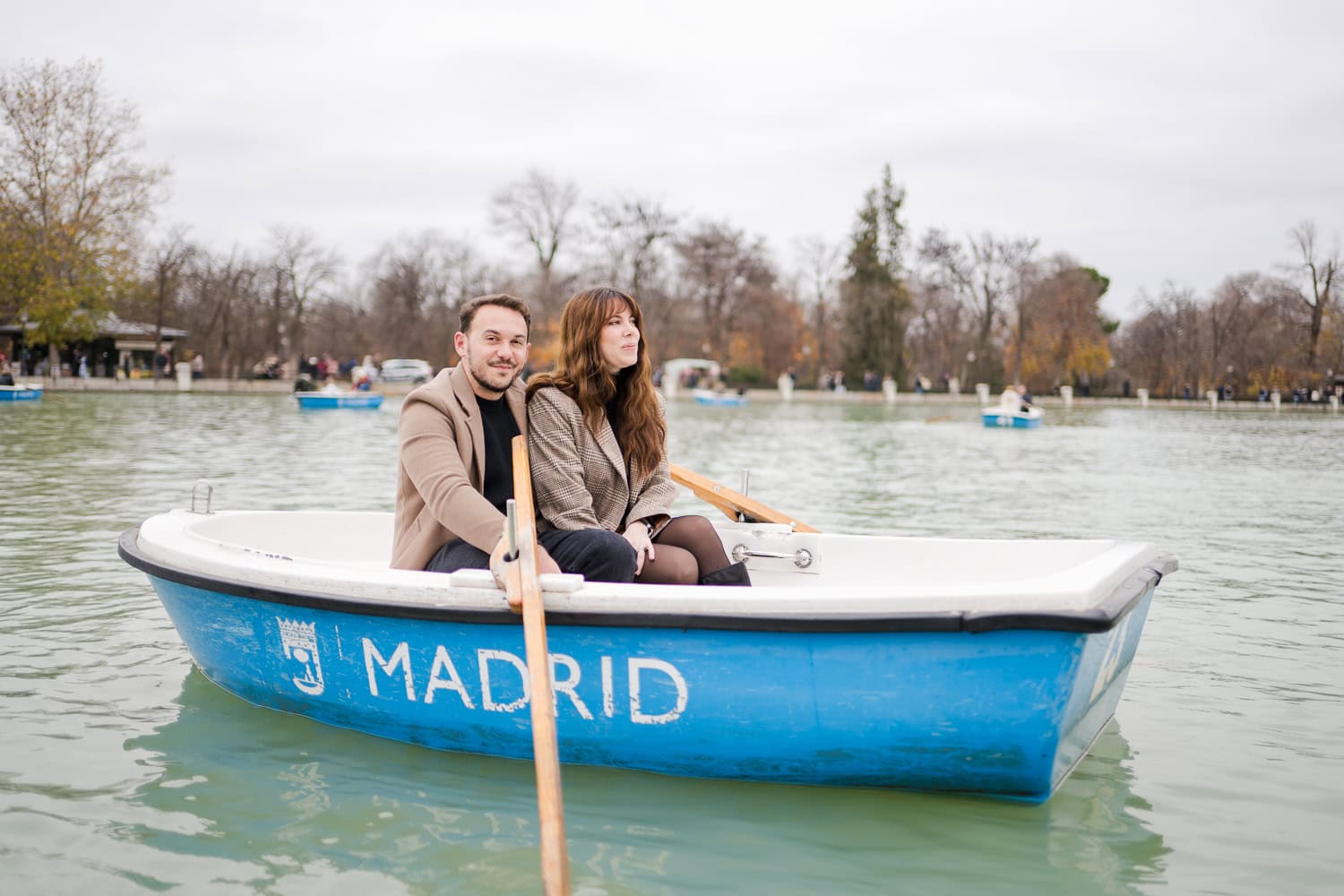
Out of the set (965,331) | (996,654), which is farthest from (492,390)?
(965,331)

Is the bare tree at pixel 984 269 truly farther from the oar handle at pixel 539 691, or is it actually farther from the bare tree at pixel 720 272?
the oar handle at pixel 539 691

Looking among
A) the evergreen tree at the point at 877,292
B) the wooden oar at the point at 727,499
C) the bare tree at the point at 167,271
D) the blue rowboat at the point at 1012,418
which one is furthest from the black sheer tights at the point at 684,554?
the evergreen tree at the point at 877,292

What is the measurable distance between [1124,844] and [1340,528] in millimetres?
8475

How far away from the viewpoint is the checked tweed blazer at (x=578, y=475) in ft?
13.1

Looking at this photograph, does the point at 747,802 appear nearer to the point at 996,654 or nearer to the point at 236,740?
the point at 996,654

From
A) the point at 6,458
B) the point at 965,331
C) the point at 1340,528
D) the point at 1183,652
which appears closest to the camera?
the point at 1183,652

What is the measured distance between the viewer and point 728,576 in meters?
4.17

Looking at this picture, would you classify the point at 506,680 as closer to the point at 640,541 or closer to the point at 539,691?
the point at 539,691

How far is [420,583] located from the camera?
3.68 metres

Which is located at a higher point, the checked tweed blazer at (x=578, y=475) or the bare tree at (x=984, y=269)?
the bare tree at (x=984, y=269)

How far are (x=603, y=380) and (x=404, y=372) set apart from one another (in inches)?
1998

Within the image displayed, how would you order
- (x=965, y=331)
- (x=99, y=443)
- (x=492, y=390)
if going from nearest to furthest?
(x=492, y=390)
(x=99, y=443)
(x=965, y=331)

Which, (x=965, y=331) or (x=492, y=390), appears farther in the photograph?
(x=965, y=331)

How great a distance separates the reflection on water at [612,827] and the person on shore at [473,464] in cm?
72
